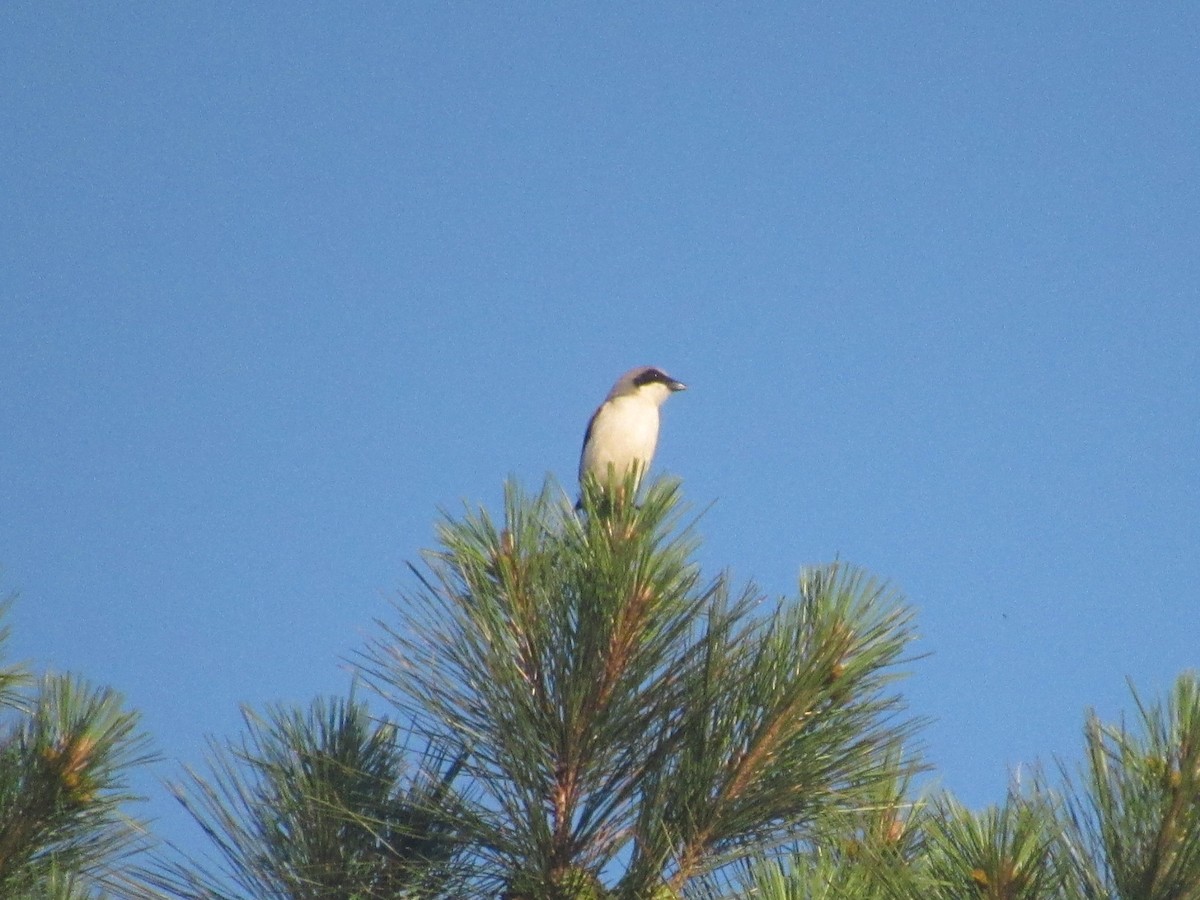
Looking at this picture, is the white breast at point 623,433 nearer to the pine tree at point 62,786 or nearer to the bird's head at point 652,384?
the bird's head at point 652,384

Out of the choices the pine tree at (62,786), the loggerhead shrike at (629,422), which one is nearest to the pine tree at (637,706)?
the pine tree at (62,786)

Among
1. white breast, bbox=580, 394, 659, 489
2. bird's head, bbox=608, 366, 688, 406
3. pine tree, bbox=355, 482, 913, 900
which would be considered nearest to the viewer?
pine tree, bbox=355, 482, 913, 900

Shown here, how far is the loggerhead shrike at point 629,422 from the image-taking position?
7.83 m

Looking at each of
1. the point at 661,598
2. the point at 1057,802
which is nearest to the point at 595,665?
the point at 661,598

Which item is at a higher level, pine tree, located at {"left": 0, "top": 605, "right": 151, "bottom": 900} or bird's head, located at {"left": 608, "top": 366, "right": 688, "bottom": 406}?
bird's head, located at {"left": 608, "top": 366, "right": 688, "bottom": 406}

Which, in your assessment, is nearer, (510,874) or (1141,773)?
(1141,773)

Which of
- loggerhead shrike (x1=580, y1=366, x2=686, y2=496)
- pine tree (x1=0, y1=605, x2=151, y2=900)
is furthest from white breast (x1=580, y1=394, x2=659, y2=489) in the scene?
pine tree (x1=0, y1=605, x2=151, y2=900)

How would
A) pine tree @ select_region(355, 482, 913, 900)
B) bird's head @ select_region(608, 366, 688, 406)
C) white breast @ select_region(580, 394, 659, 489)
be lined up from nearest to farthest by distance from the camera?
1. pine tree @ select_region(355, 482, 913, 900)
2. white breast @ select_region(580, 394, 659, 489)
3. bird's head @ select_region(608, 366, 688, 406)

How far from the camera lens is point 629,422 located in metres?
7.94

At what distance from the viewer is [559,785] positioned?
3375 millimetres

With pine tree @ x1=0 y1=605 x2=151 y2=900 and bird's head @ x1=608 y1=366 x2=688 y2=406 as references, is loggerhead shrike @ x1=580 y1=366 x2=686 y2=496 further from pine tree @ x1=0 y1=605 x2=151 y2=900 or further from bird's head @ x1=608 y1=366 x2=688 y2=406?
pine tree @ x1=0 y1=605 x2=151 y2=900

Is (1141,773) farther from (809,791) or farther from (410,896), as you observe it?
(410,896)

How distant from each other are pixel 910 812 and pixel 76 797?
7.42 feet

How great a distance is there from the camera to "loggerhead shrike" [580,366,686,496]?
783 cm
